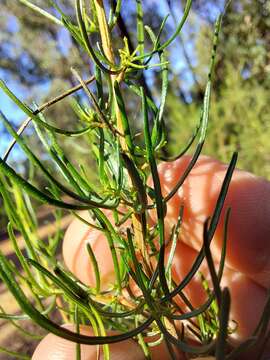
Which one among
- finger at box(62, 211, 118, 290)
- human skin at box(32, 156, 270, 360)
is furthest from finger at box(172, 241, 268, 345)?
finger at box(62, 211, 118, 290)

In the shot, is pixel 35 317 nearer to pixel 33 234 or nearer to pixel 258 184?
pixel 33 234

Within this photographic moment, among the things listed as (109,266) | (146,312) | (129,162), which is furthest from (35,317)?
(109,266)

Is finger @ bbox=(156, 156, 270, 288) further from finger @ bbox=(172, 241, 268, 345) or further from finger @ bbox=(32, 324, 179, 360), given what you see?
finger @ bbox=(32, 324, 179, 360)

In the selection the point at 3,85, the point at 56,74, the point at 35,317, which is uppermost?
the point at 56,74

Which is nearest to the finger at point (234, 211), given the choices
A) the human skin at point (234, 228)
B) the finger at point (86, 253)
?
the human skin at point (234, 228)

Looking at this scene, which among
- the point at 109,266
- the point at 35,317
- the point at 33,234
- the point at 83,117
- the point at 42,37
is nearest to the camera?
the point at 35,317

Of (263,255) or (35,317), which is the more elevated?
(263,255)

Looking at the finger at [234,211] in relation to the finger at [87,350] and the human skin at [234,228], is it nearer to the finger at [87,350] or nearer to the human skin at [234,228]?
the human skin at [234,228]

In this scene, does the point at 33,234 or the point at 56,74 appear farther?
the point at 56,74
